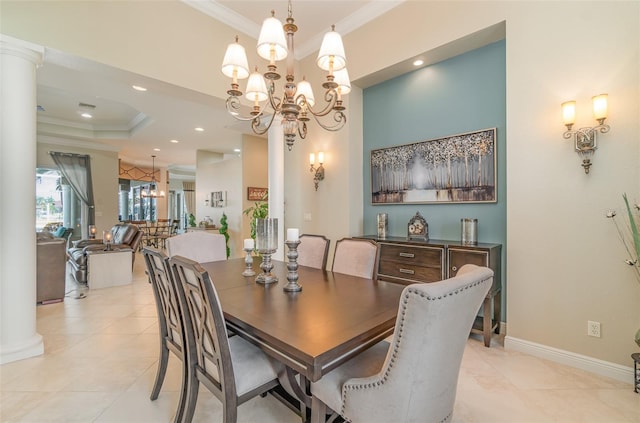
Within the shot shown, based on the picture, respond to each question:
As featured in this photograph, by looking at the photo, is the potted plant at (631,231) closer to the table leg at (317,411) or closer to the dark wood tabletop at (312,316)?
the dark wood tabletop at (312,316)

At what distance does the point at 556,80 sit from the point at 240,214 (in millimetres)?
6001

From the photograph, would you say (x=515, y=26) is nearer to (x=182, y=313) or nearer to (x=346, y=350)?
(x=346, y=350)

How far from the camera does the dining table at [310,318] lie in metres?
1.09

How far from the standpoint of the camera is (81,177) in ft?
23.2

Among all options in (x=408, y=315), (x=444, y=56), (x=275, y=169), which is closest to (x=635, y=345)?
(x=408, y=315)

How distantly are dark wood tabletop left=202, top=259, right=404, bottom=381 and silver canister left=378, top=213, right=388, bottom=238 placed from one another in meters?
1.54

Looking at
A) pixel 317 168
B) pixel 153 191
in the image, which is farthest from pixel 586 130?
pixel 153 191

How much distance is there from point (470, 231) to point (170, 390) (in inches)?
114

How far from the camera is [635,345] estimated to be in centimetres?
206

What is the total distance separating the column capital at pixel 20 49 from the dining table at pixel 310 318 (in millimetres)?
2429

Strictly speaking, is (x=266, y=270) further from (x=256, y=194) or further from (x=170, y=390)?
(x=256, y=194)

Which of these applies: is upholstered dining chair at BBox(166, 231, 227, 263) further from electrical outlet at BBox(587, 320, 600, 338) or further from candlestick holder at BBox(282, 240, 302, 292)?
electrical outlet at BBox(587, 320, 600, 338)

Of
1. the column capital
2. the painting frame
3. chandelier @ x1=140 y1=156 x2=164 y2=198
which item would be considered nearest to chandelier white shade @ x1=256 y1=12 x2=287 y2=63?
the column capital

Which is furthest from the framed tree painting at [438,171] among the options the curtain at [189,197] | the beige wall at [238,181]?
the curtain at [189,197]
